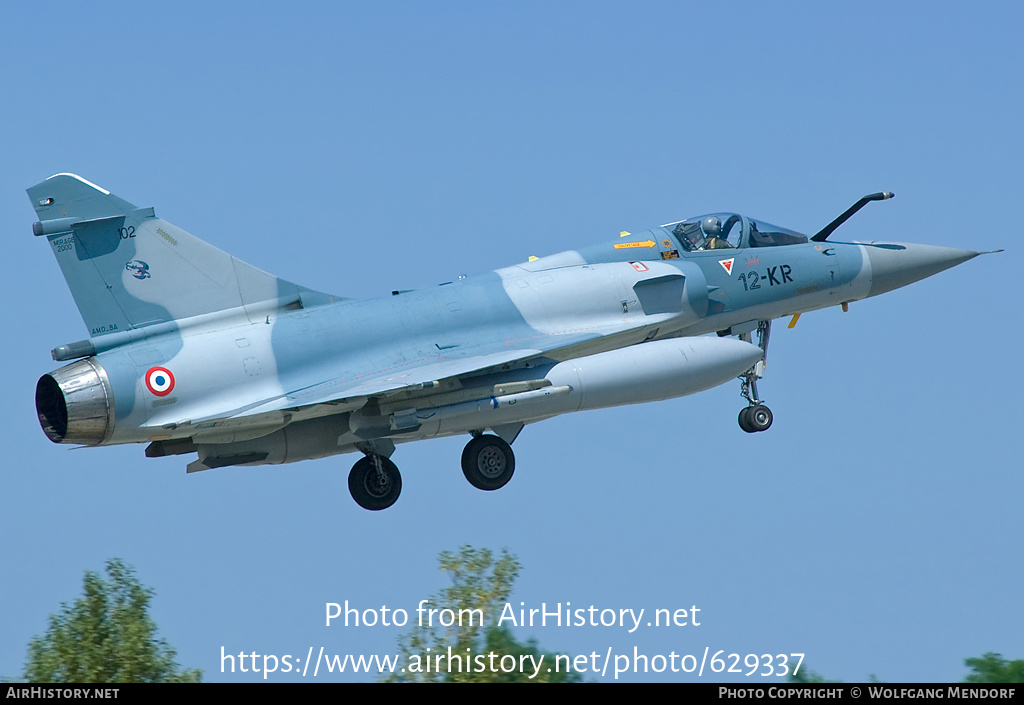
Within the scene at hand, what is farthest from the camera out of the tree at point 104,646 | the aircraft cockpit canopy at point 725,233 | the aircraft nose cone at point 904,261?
the aircraft nose cone at point 904,261

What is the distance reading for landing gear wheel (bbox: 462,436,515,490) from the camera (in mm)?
17906

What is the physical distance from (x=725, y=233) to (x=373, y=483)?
590 cm

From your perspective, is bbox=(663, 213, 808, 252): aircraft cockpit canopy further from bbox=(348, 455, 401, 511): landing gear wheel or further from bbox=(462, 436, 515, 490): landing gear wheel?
bbox=(348, 455, 401, 511): landing gear wheel

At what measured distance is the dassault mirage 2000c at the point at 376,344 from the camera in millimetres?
15531

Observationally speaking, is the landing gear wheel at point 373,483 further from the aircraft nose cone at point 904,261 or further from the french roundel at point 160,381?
the aircraft nose cone at point 904,261

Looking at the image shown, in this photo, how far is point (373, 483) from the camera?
17844 millimetres

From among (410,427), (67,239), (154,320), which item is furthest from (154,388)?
(410,427)

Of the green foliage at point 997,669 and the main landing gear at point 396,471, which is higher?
the main landing gear at point 396,471

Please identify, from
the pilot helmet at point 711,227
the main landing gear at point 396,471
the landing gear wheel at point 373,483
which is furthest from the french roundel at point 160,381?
the pilot helmet at point 711,227

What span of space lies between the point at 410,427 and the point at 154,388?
3013 mm

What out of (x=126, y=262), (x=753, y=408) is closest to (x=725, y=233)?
(x=753, y=408)

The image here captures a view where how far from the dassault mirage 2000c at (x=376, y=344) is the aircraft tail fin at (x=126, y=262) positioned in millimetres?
17
